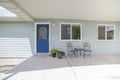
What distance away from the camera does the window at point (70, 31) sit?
965 cm

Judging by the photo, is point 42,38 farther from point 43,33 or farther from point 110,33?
point 110,33

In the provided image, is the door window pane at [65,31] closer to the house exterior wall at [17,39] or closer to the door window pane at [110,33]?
the house exterior wall at [17,39]

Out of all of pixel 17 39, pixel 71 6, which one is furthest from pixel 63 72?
pixel 17 39

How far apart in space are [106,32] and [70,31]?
2566 mm

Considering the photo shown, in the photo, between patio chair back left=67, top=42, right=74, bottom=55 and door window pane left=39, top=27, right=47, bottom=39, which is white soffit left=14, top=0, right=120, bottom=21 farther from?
Answer: patio chair back left=67, top=42, right=74, bottom=55

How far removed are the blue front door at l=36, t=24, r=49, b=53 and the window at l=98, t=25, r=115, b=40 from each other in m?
3.62

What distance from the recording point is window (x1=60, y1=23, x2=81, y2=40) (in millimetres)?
9648

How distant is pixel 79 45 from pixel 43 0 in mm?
4894

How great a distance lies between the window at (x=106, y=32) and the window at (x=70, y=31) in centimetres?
150

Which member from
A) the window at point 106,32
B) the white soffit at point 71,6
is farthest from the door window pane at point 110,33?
the white soffit at point 71,6

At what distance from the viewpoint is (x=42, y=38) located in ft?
31.4

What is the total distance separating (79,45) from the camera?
31.6 feet

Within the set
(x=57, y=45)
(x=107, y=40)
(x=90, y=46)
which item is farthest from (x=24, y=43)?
(x=107, y=40)

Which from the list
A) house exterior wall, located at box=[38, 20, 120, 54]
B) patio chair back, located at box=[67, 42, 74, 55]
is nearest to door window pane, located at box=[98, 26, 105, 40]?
house exterior wall, located at box=[38, 20, 120, 54]
